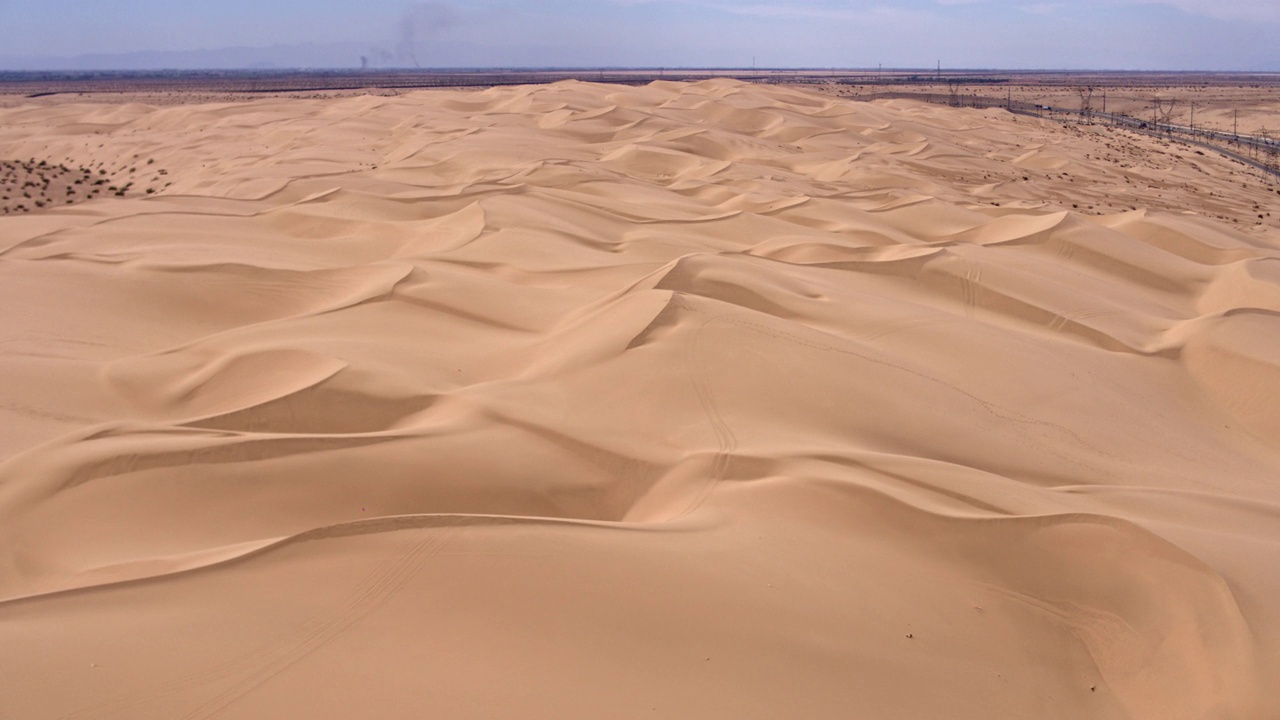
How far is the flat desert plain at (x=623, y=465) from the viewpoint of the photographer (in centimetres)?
443

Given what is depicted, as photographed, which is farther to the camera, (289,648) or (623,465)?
(623,465)

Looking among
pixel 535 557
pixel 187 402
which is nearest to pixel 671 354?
pixel 535 557

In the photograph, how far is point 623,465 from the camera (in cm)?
→ 713

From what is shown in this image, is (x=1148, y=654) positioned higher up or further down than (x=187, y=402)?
further down

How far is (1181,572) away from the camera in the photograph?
537 centimetres

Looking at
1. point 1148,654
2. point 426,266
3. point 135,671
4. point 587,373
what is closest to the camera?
point 135,671

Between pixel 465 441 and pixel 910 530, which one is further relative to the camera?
pixel 465 441

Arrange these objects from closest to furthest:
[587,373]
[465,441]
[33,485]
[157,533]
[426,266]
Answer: [157,533]
[33,485]
[465,441]
[587,373]
[426,266]

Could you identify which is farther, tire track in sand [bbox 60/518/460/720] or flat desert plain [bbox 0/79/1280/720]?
flat desert plain [bbox 0/79/1280/720]

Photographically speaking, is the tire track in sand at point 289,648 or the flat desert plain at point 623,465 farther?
the flat desert plain at point 623,465

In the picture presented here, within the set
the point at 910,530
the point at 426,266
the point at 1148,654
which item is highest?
the point at 426,266

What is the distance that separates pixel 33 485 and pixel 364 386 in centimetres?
265

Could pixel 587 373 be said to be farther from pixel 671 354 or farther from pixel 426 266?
pixel 426 266

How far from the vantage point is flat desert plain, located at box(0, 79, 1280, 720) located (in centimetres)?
443
